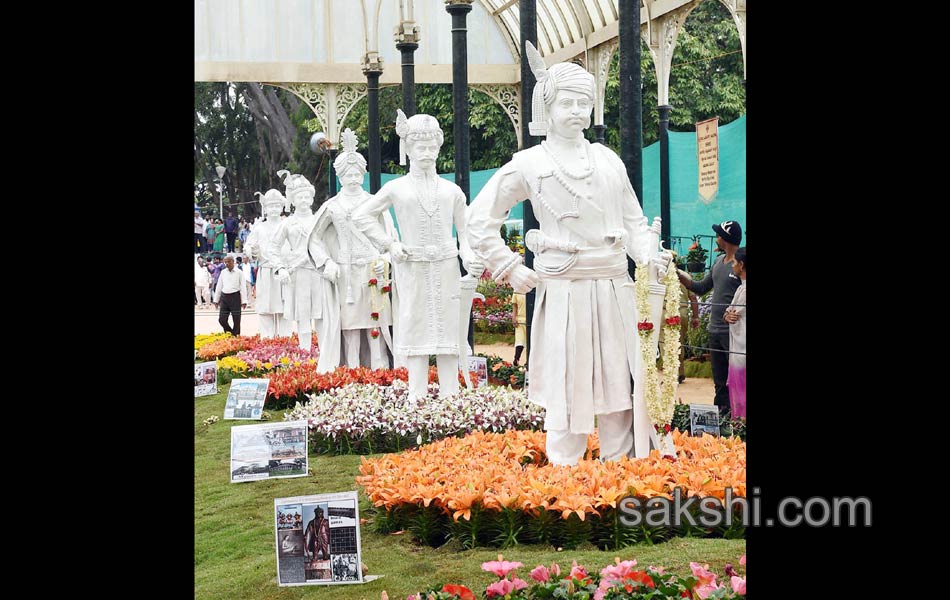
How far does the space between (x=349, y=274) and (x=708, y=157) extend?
16.7 feet

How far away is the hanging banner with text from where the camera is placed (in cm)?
1307

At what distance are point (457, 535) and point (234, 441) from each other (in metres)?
2.40

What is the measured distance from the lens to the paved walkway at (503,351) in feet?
34.7

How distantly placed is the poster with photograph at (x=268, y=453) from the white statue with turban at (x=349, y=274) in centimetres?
402

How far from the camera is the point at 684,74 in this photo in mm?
25688

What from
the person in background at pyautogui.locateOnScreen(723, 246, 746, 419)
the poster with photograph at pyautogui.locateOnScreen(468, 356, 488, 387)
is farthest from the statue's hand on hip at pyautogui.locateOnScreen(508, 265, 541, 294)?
the poster with photograph at pyautogui.locateOnScreen(468, 356, 488, 387)

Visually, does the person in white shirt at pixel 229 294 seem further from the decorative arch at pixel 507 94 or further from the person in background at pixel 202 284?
the person in background at pixel 202 284

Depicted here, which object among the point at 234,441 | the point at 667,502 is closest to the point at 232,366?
the point at 234,441

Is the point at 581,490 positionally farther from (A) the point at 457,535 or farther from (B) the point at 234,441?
(B) the point at 234,441

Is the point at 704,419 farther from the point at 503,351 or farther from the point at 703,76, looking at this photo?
the point at 703,76

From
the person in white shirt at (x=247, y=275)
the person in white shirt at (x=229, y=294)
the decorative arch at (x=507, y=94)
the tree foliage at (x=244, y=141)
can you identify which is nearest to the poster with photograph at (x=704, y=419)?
the person in white shirt at (x=229, y=294)

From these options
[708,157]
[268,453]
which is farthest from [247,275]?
[268,453]

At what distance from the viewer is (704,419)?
6742 mm

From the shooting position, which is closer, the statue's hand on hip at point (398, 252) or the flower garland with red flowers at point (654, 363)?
the flower garland with red flowers at point (654, 363)
